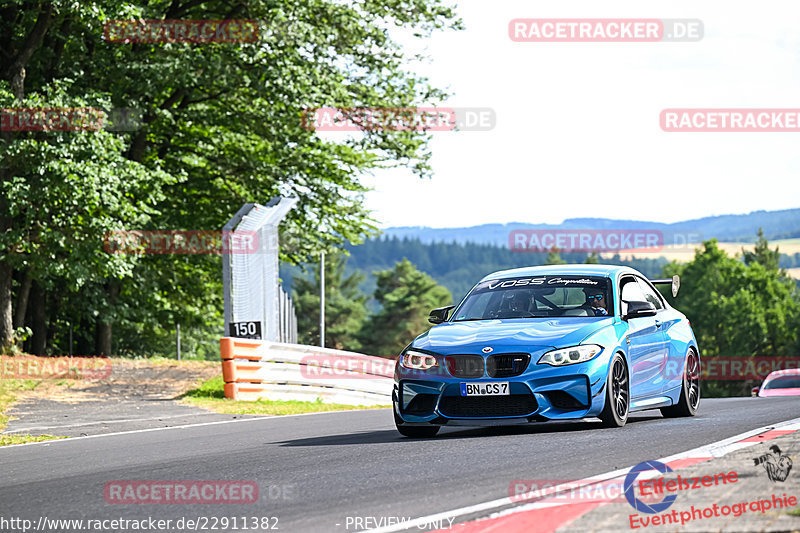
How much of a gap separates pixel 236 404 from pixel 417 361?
827cm

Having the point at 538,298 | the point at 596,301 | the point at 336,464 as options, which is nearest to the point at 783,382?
the point at 596,301

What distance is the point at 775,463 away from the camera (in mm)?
6496

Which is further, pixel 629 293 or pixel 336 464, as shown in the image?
pixel 629 293

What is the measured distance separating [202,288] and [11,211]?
40.0 feet

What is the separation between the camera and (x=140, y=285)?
1163 inches

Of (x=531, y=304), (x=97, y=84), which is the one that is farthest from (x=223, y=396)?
(x=97, y=84)

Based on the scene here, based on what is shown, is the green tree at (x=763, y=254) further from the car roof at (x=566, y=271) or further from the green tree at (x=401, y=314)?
the car roof at (x=566, y=271)

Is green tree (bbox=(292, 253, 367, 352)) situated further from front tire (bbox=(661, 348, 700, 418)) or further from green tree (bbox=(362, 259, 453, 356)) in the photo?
front tire (bbox=(661, 348, 700, 418))

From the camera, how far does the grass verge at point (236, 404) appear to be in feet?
52.6

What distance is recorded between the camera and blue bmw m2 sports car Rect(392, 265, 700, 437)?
359 inches

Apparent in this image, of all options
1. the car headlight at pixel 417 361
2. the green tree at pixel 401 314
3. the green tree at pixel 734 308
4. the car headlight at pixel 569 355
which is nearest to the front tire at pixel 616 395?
the car headlight at pixel 569 355

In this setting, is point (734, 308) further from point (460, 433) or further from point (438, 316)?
point (460, 433)

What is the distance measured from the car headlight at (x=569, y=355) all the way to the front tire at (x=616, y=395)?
29cm

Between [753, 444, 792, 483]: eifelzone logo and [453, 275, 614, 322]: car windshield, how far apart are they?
342 cm
